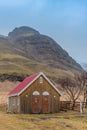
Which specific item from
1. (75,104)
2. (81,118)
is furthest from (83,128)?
(75,104)

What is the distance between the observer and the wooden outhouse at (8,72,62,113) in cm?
6531

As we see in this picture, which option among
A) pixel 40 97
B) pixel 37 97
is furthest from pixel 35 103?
pixel 40 97

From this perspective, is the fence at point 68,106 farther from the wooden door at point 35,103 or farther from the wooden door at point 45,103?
the wooden door at point 35,103

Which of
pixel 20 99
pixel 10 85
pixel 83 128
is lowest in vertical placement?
pixel 83 128

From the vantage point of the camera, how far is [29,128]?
43.6 metres

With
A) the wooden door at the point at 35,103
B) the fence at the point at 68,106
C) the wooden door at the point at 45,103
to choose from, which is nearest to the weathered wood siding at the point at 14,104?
the wooden door at the point at 35,103

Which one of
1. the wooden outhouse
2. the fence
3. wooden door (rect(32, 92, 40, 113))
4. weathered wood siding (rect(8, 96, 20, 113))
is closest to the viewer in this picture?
the wooden outhouse

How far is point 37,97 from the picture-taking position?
66.3 metres

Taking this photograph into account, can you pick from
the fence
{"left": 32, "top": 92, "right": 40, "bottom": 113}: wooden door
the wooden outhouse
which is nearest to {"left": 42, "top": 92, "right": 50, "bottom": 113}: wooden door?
the wooden outhouse

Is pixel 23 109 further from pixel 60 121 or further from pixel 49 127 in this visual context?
pixel 49 127

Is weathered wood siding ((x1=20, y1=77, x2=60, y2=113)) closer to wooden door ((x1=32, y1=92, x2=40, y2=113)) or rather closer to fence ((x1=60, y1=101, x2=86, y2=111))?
wooden door ((x1=32, y1=92, x2=40, y2=113))

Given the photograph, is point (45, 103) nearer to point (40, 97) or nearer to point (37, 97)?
point (40, 97)

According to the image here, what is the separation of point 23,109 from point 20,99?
1.70 m

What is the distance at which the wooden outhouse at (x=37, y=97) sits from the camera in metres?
65.3
